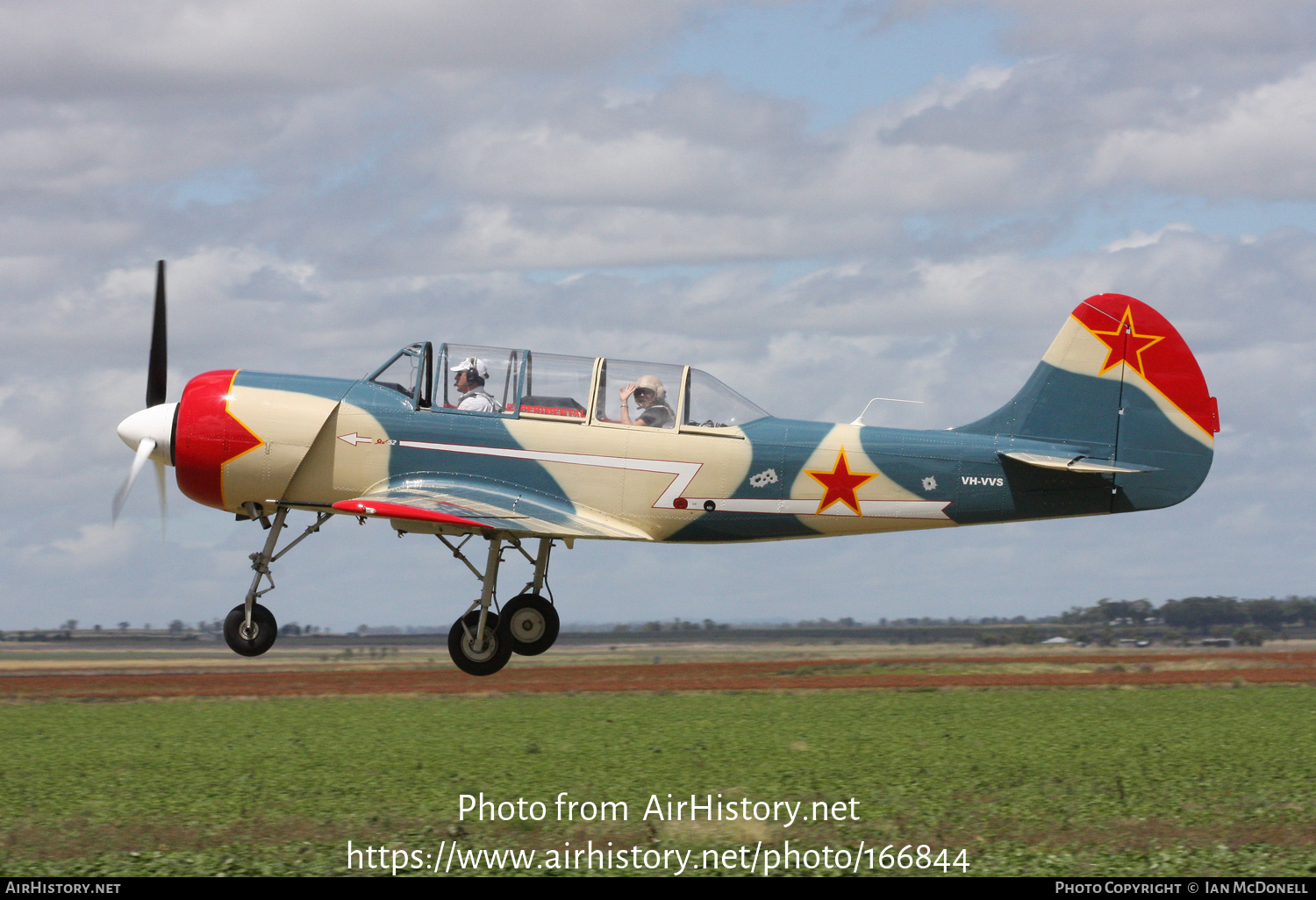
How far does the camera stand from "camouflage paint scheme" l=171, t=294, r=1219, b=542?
554 inches

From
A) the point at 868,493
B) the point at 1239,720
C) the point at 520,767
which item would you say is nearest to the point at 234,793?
the point at 520,767

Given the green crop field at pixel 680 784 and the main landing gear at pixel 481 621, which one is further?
the green crop field at pixel 680 784

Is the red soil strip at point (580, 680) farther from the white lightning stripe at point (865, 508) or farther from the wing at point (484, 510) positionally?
the white lightning stripe at point (865, 508)

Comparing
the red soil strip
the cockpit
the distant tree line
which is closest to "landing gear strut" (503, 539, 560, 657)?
the cockpit

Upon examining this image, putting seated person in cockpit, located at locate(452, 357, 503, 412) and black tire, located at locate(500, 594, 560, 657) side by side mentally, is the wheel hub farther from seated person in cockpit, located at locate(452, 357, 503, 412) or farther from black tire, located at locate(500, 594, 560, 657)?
seated person in cockpit, located at locate(452, 357, 503, 412)

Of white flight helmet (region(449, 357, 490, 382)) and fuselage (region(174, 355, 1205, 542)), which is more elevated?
white flight helmet (region(449, 357, 490, 382))

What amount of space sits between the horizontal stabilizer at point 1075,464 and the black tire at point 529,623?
536 cm

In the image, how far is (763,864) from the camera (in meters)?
16.8

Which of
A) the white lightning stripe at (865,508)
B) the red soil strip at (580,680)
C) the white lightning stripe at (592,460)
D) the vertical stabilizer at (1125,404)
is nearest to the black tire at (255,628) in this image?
the white lightning stripe at (592,460)

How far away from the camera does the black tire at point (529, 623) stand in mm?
13953

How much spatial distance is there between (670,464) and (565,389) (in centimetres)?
142

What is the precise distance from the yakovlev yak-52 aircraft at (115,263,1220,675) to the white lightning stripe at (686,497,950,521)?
0.02 meters

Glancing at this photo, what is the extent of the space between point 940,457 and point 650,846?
23.2 feet

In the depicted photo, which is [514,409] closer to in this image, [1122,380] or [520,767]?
[1122,380]
